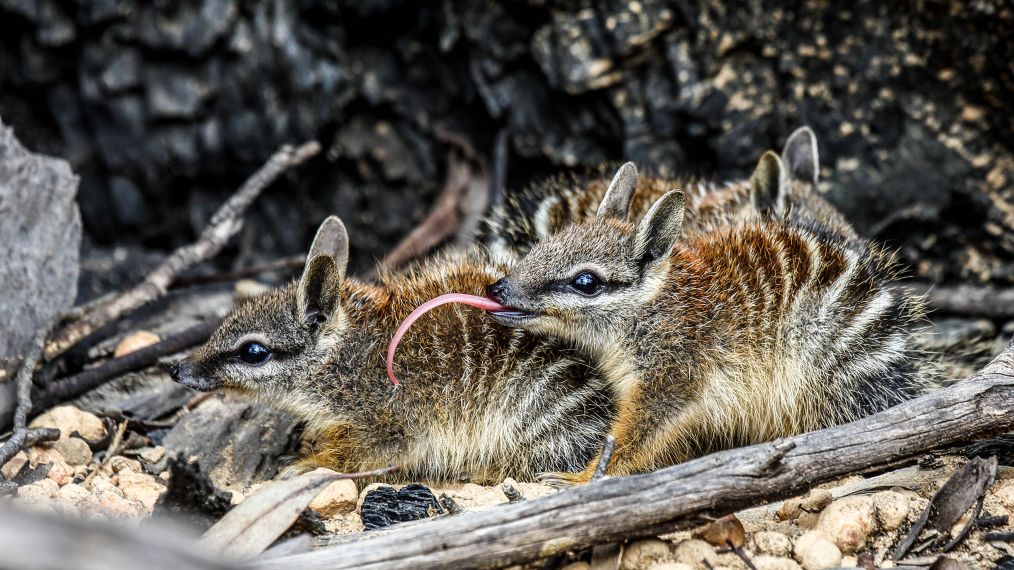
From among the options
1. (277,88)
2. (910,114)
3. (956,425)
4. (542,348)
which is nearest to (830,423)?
(956,425)

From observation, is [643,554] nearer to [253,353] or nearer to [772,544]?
[772,544]

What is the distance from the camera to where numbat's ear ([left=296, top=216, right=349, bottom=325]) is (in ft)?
14.0

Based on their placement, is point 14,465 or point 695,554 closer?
point 695,554

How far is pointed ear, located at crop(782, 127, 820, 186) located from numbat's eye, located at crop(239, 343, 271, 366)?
3204 mm

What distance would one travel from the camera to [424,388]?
438cm

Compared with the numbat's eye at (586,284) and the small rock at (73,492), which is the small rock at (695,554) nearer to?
the numbat's eye at (586,284)

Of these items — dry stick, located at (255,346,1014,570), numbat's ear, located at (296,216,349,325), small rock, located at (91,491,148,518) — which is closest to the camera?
dry stick, located at (255,346,1014,570)

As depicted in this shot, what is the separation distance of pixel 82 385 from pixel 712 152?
4041mm

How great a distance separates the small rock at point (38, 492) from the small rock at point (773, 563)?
2600 millimetres

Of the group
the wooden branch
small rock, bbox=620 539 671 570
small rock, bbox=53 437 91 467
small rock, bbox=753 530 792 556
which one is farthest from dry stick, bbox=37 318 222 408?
the wooden branch

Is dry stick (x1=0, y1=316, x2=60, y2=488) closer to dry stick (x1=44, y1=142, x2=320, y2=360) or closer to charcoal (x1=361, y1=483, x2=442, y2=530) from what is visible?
dry stick (x1=44, y1=142, x2=320, y2=360)

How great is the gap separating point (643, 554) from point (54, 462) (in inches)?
101

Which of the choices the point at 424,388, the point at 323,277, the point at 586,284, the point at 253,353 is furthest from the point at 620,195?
the point at 253,353

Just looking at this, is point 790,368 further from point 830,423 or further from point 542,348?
point 542,348
